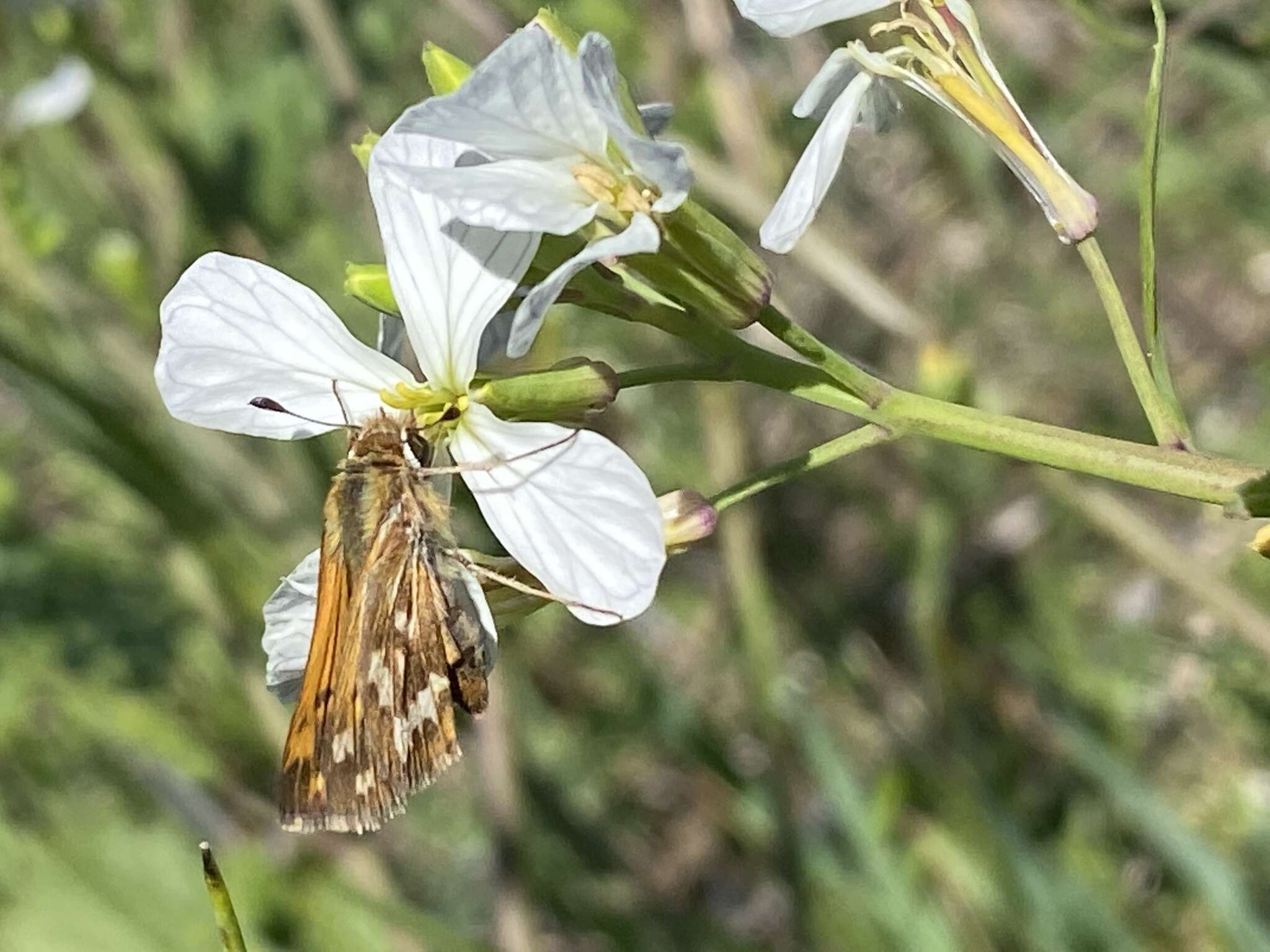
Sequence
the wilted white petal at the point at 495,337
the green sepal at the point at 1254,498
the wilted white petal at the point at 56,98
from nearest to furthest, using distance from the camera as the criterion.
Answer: the green sepal at the point at 1254,498 < the wilted white petal at the point at 495,337 < the wilted white petal at the point at 56,98

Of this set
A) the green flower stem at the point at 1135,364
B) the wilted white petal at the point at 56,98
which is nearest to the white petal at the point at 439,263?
the green flower stem at the point at 1135,364

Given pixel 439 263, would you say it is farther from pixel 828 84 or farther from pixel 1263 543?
pixel 1263 543

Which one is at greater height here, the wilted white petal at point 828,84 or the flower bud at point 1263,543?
the wilted white petal at point 828,84

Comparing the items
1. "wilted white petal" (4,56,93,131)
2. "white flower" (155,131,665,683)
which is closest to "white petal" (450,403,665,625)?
"white flower" (155,131,665,683)

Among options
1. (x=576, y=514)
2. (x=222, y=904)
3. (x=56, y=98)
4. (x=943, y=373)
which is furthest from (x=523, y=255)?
(x=56, y=98)

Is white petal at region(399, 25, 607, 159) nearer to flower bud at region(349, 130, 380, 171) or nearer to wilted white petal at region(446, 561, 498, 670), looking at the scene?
flower bud at region(349, 130, 380, 171)

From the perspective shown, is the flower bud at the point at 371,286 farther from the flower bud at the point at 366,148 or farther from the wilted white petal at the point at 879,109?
the wilted white petal at the point at 879,109
